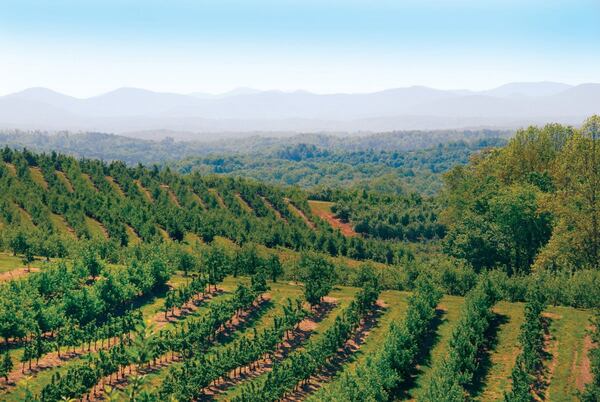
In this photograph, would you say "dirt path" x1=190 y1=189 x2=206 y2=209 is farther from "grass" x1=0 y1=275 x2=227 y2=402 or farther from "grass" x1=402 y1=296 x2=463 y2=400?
"grass" x1=402 y1=296 x2=463 y2=400

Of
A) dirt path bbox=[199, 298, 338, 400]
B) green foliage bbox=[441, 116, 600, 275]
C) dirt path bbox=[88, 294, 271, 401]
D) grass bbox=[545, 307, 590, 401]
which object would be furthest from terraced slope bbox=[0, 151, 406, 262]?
grass bbox=[545, 307, 590, 401]

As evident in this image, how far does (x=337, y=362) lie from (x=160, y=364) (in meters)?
15.2

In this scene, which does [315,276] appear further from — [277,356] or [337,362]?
[337,362]

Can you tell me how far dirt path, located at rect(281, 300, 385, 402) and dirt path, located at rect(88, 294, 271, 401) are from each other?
10290 mm

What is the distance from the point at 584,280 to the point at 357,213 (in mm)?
74553

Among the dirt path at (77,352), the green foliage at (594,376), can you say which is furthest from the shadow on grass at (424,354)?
the dirt path at (77,352)

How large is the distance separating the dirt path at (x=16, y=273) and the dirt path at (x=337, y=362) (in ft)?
115

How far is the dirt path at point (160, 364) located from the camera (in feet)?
131

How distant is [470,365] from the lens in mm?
41906

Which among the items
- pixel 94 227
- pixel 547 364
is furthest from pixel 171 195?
pixel 547 364

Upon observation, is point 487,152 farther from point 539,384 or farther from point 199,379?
point 199,379

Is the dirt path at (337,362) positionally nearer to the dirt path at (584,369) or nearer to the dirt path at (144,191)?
the dirt path at (584,369)

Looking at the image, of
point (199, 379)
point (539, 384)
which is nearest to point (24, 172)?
point (199, 379)

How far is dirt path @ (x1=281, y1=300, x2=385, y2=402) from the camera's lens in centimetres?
4224
